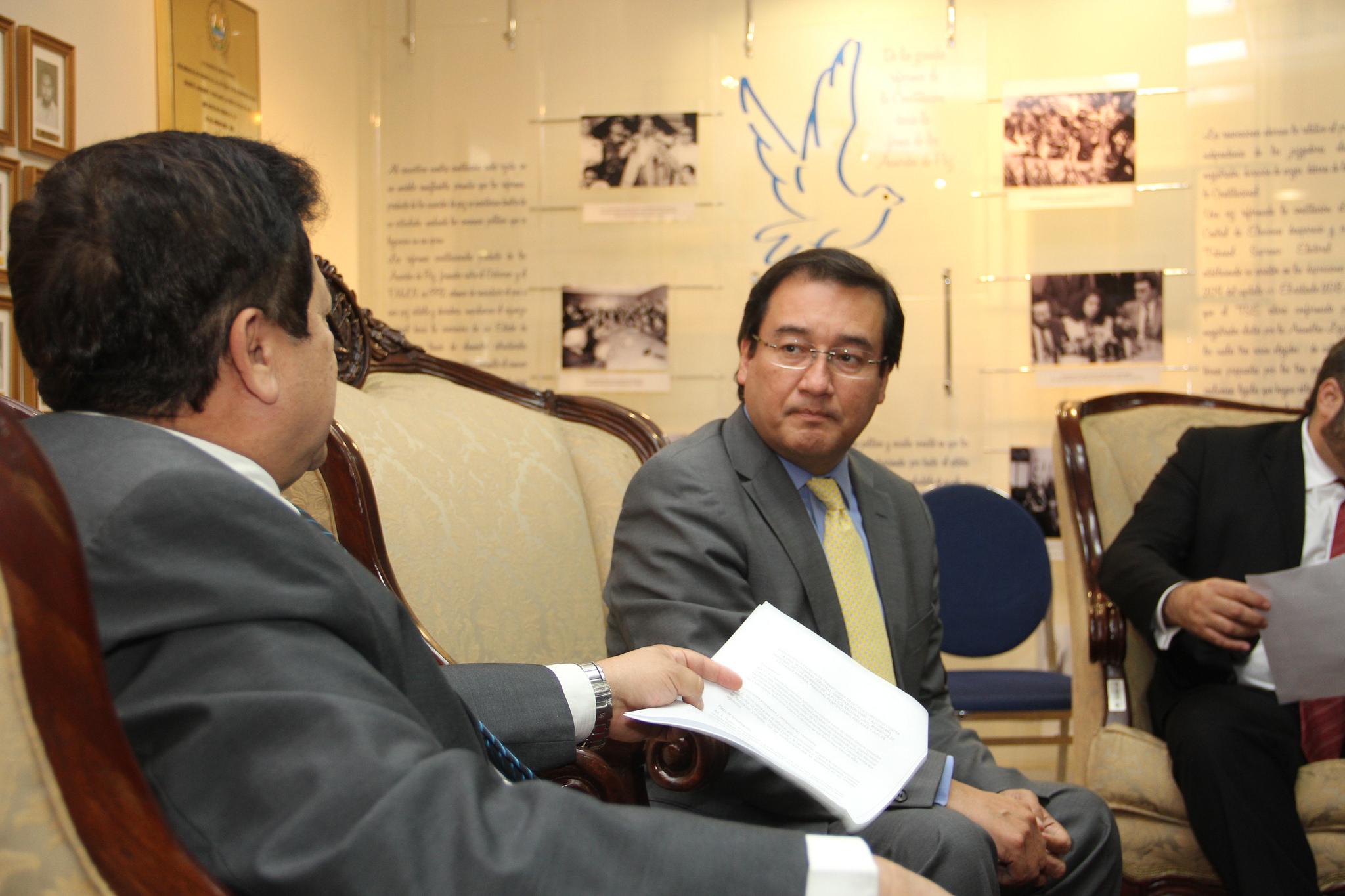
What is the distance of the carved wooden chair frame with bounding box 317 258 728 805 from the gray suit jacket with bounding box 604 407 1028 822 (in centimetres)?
27

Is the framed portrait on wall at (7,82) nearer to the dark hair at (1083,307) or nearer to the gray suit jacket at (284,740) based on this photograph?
the gray suit jacket at (284,740)

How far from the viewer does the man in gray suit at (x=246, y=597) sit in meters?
0.76

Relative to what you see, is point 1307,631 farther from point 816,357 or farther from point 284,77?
point 284,77

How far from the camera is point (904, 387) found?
455 cm

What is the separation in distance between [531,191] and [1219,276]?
2.78m

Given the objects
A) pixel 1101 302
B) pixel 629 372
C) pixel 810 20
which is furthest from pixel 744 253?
pixel 1101 302

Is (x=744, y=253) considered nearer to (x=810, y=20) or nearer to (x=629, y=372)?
(x=629, y=372)

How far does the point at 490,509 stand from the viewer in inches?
89.2

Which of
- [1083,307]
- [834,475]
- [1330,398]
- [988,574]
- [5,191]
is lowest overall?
[988,574]

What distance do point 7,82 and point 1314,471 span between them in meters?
3.37

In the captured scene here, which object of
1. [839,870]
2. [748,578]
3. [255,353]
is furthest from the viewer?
[748,578]

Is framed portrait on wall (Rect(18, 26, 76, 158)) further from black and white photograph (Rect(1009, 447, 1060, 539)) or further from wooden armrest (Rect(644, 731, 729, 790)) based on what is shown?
black and white photograph (Rect(1009, 447, 1060, 539))

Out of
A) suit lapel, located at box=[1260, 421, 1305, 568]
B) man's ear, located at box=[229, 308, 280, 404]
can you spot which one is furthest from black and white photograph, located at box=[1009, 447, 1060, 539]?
man's ear, located at box=[229, 308, 280, 404]

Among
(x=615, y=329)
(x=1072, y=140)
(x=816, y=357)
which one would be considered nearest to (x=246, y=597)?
(x=816, y=357)
